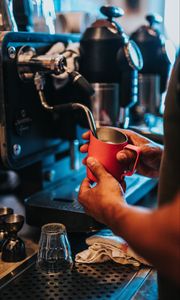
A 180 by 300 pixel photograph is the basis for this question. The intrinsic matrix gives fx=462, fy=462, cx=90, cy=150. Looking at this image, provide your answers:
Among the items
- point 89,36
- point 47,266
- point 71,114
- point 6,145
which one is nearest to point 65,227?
point 47,266

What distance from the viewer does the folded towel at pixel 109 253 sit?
91 cm

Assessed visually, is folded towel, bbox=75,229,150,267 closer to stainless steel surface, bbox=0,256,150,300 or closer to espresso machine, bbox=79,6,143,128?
stainless steel surface, bbox=0,256,150,300

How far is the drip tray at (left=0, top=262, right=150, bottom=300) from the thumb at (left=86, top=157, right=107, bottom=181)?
22 cm

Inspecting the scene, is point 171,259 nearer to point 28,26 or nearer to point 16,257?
point 16,257

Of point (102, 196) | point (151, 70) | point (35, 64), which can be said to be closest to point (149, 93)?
point (151, 70)

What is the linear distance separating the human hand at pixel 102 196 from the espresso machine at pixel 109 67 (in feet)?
1.27

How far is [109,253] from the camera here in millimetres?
918

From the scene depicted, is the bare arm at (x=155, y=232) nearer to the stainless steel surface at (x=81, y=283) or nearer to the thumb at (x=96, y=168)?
the thumb at (x=96, y=168)

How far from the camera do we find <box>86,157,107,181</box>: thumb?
727 millimetres

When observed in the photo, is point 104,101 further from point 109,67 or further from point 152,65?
point 152,65

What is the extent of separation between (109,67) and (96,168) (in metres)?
0.44

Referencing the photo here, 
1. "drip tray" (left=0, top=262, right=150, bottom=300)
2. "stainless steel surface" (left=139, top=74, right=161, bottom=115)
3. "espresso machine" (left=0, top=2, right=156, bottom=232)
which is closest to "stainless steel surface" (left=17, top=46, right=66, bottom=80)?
"espresso machine" (left=0, top=2, right=156, bottom=232)

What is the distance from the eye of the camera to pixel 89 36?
1.14 meters

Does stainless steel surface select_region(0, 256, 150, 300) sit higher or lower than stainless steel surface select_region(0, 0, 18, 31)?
lower
